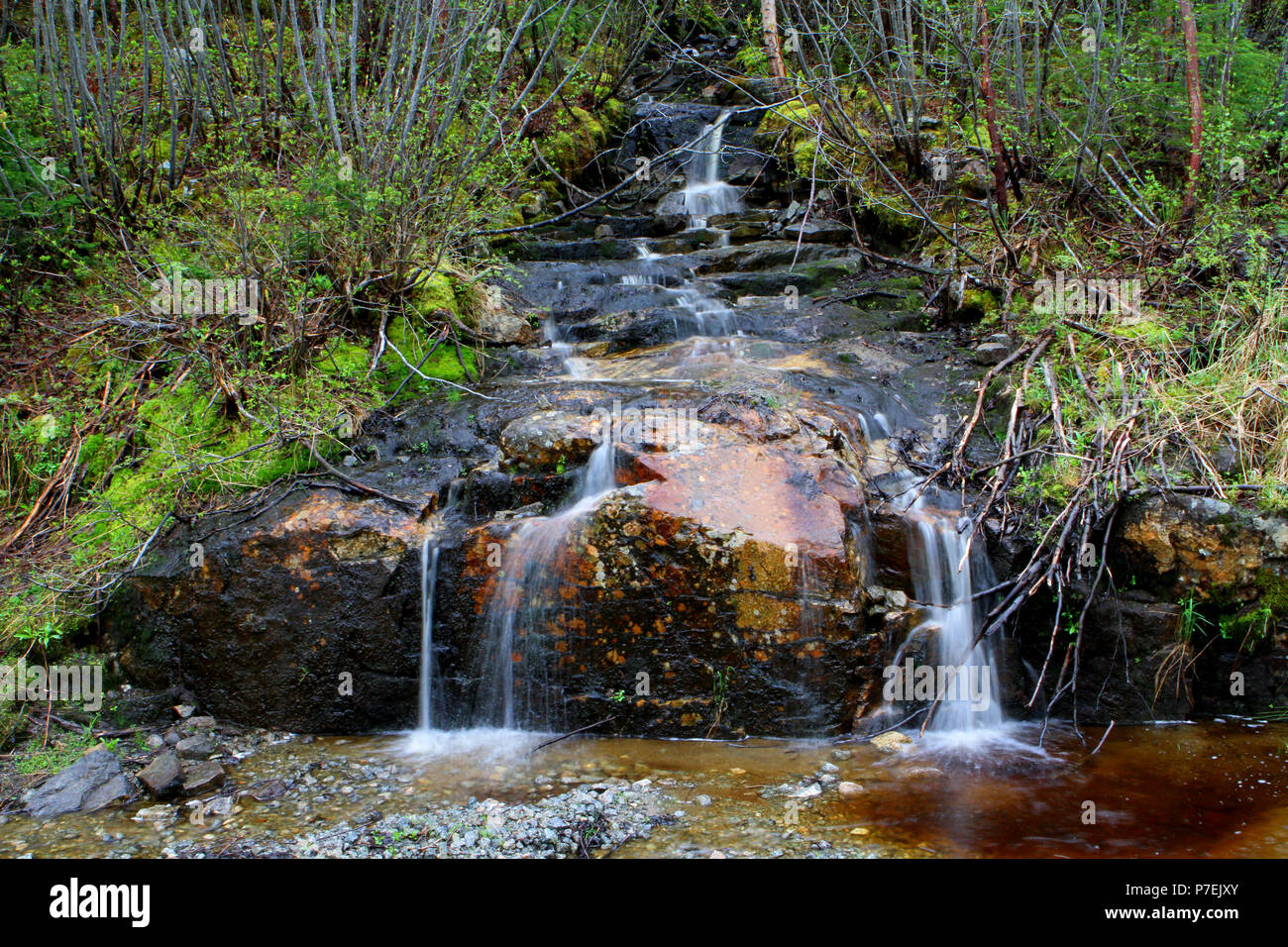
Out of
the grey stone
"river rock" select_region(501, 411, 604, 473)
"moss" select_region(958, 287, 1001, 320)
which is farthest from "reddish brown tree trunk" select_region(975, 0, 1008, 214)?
the grey stone

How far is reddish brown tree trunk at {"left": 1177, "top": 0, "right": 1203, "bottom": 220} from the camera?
20.3 ft

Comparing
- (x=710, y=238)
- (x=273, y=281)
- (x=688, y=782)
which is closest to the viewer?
(x=688, y=782)

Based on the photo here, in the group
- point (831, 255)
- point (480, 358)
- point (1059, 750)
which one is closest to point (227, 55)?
point (480, 358)

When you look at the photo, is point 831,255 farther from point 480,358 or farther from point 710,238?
point 480,358

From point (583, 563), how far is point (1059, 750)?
3.01m

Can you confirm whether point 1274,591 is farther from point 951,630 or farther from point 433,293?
point 433,293

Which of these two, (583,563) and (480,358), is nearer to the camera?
(583,563)

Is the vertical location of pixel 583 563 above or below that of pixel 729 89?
below

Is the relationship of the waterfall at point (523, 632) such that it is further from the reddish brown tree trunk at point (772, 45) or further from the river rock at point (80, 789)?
the reddish brown tree trunk at point (772, 45)

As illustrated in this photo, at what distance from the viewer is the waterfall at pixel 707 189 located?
11.2 metres

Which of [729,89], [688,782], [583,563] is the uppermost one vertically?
[729,89]

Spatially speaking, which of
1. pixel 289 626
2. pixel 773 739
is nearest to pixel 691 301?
pixel 773 739

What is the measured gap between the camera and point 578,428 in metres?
5.62

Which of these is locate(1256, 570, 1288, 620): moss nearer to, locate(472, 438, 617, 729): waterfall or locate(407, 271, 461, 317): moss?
locate(472, 438, 617, 729): waterfall
